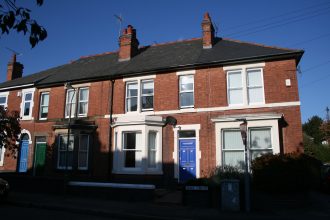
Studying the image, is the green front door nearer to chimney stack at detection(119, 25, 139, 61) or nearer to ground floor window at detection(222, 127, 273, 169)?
chimney stack at detection(119, 25, 139, 61)

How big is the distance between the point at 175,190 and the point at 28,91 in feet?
42.8

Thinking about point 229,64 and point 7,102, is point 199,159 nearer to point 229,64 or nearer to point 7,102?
point 229,64

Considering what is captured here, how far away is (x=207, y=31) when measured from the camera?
18.7m

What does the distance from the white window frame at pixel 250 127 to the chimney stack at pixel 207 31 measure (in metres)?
5.57

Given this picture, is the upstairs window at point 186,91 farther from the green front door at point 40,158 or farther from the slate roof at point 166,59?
the green front door at point 40,158

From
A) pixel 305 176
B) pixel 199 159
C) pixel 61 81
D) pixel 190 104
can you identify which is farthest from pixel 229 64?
pixel 61 81

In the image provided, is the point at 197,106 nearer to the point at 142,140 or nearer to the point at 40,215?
the point at 142,140

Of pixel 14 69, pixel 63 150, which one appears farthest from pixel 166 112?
pixel 14 69

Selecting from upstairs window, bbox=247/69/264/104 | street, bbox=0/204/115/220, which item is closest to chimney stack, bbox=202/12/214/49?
upstairs window, bbox=247/69/264/104

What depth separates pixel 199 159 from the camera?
15.7 meters

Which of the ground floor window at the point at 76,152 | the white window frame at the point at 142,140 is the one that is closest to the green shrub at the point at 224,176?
the white window frame at the point at 142,140

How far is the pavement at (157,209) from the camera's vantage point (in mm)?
10172

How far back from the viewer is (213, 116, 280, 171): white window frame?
14.2 meters

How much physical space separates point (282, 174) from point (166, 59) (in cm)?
988
